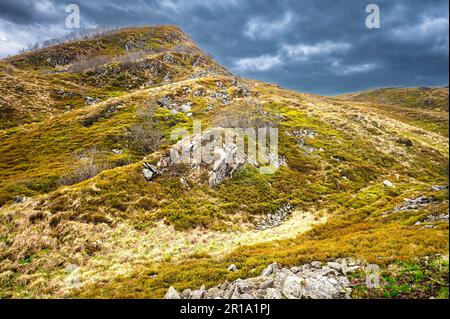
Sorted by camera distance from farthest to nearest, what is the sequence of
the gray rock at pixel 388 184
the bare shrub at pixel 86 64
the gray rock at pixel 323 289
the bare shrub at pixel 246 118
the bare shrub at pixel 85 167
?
the bare shrub at pixel 86 64
the bare shrub at pixel 246 118
the gray rock at pixel 388 184
the bare shrub at pixel 85 167
the gray rock at pixel 323 289

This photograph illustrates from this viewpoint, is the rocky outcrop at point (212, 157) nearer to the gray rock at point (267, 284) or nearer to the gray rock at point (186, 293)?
the gray rock at point (186, 293)

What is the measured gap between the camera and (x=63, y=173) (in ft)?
133

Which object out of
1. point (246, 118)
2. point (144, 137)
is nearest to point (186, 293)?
point (144, 137)

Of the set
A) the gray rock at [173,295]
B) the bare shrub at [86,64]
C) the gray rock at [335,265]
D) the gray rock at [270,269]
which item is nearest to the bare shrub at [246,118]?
the gray rock at [270,269]

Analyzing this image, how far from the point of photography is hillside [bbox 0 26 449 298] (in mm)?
15570

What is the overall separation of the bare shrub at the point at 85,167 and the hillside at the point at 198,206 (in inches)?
9.1

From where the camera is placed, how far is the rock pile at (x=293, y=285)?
36.9 ft

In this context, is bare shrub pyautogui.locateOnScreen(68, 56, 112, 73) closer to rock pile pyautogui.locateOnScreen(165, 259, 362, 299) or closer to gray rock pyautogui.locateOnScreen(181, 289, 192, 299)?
gray rock pyautogui.locateOnScreen(181, 289, 192, 299)

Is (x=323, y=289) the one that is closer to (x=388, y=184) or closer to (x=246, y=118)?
(x=388, y=184)

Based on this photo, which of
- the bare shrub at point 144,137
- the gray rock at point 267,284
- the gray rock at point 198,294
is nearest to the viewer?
the gray rock at point 267,284

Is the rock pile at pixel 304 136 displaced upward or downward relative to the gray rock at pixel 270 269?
upward
